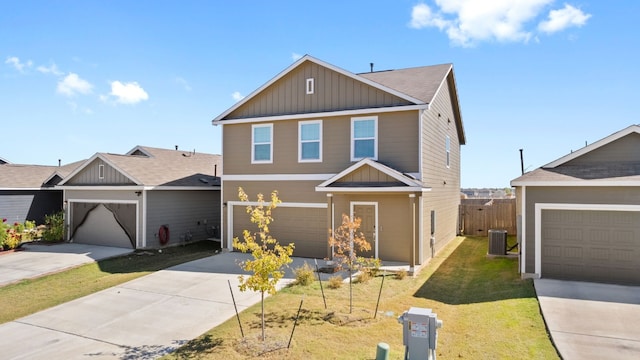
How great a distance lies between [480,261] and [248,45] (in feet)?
43.3

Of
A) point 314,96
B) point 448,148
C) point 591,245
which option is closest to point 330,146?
point 314,96

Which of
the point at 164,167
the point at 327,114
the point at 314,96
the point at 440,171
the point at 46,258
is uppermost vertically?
the point at 314,96

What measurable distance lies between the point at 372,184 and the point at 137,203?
10.7 m

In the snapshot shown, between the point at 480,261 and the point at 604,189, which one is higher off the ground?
the point at 604,189

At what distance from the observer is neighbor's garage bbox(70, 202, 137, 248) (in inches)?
669

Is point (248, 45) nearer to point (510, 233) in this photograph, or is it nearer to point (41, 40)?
point (41, 40)

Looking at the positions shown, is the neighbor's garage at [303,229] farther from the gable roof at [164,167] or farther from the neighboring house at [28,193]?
the neighboring house at [28,193]

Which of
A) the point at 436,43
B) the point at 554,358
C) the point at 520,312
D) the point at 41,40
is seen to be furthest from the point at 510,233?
the point at 41,40

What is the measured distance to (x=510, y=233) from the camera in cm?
2061

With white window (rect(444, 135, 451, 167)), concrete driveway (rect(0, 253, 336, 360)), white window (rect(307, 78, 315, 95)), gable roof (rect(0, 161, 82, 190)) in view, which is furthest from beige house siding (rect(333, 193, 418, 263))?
gable roof (rect(0, 161, 82, 190))

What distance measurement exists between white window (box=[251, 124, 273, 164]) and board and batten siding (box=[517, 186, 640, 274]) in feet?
30.9

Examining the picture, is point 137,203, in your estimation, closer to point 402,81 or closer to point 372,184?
point 372,184

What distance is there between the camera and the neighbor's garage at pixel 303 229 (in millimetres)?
14484

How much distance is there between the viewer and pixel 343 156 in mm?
14133
